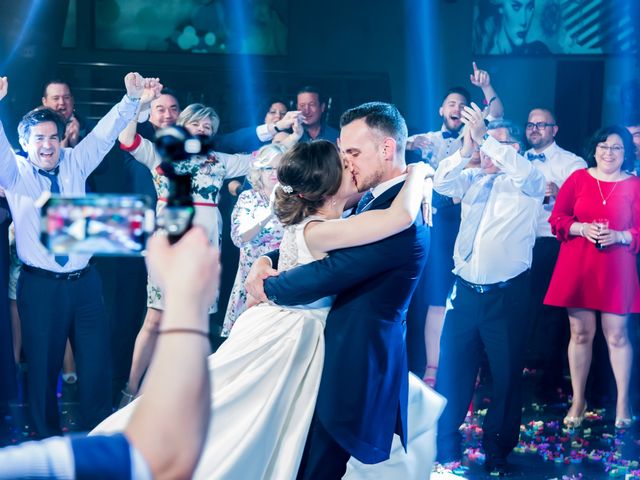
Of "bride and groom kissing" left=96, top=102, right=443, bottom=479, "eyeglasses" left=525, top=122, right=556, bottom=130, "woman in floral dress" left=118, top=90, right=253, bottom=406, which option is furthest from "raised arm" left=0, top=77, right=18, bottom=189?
"eyeglasses" left=525, top=122, right=556, bottom=130

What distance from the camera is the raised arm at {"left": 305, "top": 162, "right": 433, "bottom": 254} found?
8.66 ft

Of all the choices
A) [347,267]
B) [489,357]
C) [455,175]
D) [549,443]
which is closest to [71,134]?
[455,175]

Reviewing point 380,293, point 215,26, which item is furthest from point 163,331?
point 215,26

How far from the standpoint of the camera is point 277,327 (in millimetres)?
2963

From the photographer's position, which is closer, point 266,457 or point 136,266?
point 266,457

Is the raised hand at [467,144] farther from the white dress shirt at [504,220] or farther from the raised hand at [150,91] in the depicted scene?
the raised hand at [150,91]

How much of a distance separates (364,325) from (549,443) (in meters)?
2.26

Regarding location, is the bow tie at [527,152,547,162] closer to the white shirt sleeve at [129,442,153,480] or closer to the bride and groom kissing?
the bride and groom kissing

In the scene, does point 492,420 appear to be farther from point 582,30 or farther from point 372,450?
point 582,30

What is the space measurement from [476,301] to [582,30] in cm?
393

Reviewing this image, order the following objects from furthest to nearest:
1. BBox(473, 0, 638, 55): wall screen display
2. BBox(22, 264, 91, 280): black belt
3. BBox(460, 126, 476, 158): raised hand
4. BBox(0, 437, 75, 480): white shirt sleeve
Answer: BBox(473, 0, 638, 55): wall screen display → BBox(460, 126, 476, 158): raised hand → BBox(22, 264, 91, 280): black belt → BBox(0, 437, 75, 480): white shirt sleeve

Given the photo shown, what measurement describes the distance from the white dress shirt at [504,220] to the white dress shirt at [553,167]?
888mm

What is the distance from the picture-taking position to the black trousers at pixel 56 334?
430 cm

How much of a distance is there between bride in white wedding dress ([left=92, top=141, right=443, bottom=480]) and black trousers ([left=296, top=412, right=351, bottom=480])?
1.9 inches
